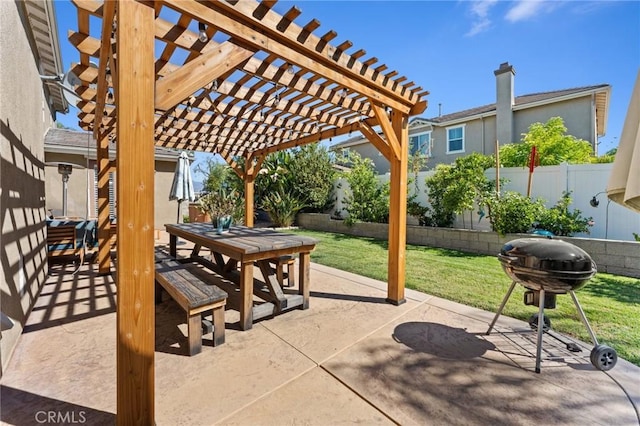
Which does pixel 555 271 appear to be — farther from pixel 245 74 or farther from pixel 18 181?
pixel 18 181

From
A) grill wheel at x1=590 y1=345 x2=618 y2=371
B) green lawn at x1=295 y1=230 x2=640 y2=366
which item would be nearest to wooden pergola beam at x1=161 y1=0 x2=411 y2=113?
green lawn at x1=295 y1=230 x2=640 y2=366

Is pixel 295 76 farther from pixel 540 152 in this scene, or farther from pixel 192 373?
pixel 540 152

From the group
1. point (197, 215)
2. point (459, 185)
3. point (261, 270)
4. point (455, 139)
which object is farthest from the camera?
point (455, 139)

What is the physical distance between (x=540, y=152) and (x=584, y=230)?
179 inches

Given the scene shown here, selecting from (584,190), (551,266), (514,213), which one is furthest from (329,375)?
(584,190)

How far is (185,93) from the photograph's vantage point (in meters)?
2.09

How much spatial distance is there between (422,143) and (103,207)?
14002 mm

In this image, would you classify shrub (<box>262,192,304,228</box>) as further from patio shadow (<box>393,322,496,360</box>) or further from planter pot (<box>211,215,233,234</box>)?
patio shadow (<box>393,322,496,360</box>)

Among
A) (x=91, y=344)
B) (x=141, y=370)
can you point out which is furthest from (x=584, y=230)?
(x=91, y=344)

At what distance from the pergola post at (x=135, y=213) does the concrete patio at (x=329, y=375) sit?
39cm

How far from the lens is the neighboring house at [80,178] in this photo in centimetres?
812

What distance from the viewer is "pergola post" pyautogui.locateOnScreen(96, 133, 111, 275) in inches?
202

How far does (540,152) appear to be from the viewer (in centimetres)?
959

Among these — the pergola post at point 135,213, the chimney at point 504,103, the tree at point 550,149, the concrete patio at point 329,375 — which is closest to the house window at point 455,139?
the chimney at point 504,103
